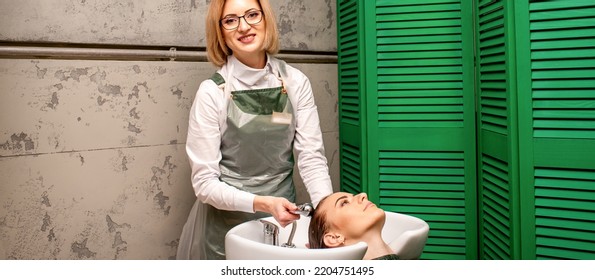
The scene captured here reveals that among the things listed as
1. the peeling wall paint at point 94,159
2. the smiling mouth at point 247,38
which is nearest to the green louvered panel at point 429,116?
the smiling mouth at point 247,38

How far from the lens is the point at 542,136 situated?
1.64m

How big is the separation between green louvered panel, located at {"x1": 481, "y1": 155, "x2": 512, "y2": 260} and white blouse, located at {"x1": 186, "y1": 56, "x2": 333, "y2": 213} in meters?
0.66

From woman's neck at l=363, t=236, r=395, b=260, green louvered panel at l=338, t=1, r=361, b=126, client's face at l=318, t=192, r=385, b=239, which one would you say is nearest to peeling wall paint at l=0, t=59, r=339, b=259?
green louvered panel at l=338, t=1, r=361, b=126

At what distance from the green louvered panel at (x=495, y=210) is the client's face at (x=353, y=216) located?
67 cm

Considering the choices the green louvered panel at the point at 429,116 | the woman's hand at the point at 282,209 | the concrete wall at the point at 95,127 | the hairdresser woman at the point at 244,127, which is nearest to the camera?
the woman's hand at the point at 282,209

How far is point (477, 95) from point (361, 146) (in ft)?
1.81

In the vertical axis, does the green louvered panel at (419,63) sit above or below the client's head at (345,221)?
above

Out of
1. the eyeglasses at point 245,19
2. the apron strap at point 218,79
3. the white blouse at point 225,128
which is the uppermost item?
the eyeglasses at point 245,19

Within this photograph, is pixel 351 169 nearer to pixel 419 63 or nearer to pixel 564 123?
pixel 419 63

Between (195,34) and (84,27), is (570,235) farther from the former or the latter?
(84,27)

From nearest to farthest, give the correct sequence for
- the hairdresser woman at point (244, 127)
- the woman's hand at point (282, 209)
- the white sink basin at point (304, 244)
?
the white sink basin at point (304, 244)
the woman's hand at point (282, 209)
the hairdresser woman at point (244, 127)

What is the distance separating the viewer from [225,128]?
1.77 meters

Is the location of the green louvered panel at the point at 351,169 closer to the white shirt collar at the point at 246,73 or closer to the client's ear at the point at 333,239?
the white shirt collar at the point at 246,73

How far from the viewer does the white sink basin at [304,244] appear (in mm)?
1121
